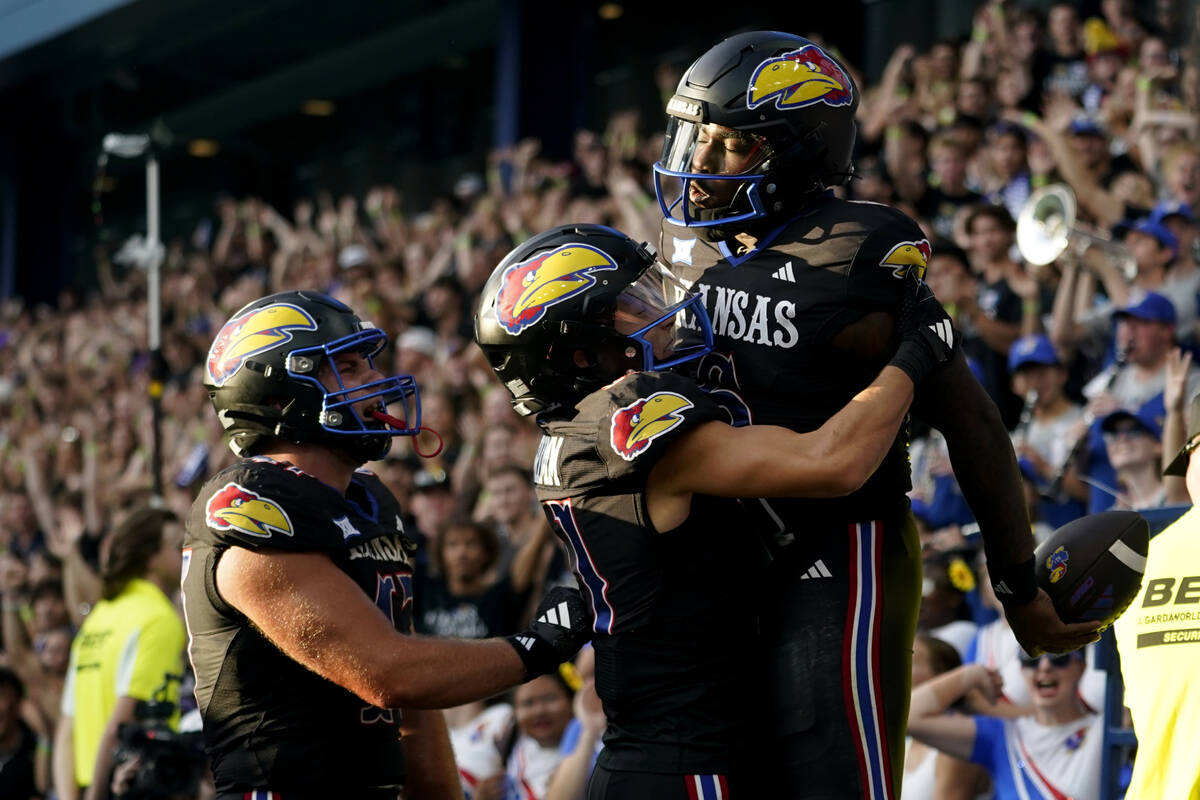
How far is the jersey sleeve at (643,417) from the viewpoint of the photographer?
11.5ft

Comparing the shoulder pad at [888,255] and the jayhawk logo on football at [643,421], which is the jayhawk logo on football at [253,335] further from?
the shoulder pad at [888,255]

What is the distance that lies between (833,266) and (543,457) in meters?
0.79

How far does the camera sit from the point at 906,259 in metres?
3.74

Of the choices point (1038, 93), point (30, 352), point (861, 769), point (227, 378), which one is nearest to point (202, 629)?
point (227, 378)

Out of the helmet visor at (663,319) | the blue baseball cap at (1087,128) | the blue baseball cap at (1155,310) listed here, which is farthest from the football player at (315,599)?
the blue baseball cap at (1087,128)

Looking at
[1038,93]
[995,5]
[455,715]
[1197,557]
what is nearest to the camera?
[1197,557]

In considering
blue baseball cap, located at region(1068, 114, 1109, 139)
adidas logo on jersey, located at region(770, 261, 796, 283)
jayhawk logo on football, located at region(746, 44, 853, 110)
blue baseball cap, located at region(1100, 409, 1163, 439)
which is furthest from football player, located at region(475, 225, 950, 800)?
blue baseball cap, located at region(1068, 114, 1109, 139)

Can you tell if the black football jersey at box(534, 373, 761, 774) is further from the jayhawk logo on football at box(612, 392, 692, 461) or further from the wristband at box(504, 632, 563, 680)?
the wristband at box(504, 632, 563, 680)

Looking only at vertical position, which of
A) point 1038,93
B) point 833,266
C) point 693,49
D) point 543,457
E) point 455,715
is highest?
point 693,49

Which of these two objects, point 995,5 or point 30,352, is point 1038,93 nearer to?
point 995,5

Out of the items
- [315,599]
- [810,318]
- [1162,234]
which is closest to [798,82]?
[810,318]

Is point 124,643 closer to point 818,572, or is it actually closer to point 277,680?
point 277,680

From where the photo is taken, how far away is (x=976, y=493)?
3.94 m

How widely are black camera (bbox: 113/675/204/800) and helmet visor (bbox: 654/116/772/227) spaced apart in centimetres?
323
